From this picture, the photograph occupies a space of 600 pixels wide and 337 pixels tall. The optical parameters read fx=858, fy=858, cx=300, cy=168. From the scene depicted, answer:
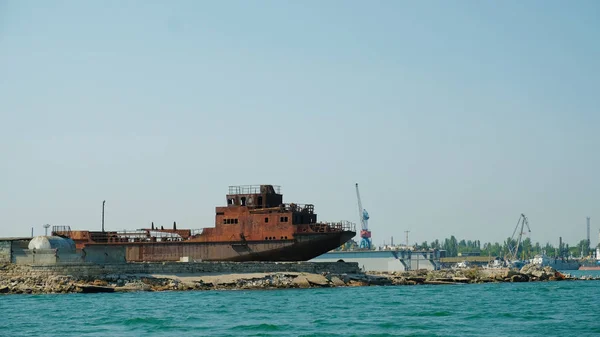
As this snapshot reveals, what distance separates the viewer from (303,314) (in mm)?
38719

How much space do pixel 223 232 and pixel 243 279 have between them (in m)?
6.32

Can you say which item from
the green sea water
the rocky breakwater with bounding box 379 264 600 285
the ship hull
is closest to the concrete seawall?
the ship hull

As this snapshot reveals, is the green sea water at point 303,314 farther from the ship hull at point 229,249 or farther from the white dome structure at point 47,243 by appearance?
the ship hull at point 229,249

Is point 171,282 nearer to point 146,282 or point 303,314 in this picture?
point 146,282

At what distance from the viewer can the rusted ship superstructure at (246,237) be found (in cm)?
5938

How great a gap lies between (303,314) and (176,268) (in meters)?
18.4

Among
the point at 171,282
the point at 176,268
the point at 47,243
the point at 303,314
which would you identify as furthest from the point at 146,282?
the point at 303,314

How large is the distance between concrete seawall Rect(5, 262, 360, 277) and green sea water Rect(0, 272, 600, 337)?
3584 mm

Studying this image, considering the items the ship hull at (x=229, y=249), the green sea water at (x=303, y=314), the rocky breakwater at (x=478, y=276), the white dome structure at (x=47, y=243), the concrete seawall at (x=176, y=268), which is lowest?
the green sea water at (x=303, y=314)

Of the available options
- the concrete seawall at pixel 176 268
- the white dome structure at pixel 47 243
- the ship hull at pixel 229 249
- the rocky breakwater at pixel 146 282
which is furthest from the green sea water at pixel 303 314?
the ship hull at pixel 229 249

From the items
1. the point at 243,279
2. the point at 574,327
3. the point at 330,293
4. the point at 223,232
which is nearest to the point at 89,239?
the point at 223,232

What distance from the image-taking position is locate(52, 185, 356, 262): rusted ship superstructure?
2338 inches

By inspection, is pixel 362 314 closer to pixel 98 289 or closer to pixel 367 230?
pixel 98 289

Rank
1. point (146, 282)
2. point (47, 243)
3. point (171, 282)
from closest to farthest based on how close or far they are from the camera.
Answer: point (146, 282) → point (47, 243) → point (171, 282)
